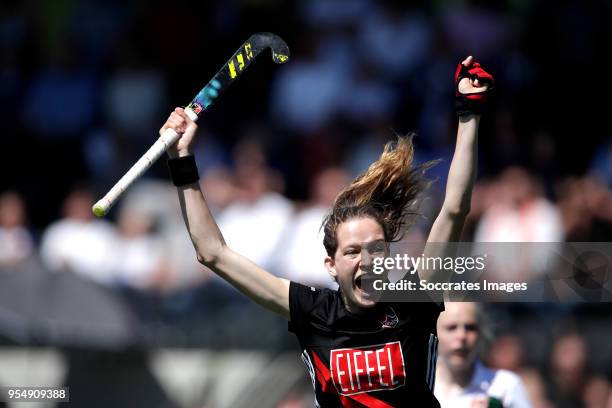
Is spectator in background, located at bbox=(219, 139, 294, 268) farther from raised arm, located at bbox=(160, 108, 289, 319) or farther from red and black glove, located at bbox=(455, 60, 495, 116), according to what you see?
red and black glove, located at bbox=(455, 60, 495, 116)

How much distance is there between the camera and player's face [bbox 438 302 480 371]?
20.7ft

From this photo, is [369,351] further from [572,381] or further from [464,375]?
[572,381]

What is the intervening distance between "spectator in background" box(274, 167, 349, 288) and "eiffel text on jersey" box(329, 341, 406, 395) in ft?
13.4

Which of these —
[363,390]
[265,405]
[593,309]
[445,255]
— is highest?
[445,255]

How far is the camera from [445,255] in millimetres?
5043

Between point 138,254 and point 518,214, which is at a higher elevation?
point 518,214

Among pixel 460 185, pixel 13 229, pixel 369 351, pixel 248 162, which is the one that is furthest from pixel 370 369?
pixel 13 229

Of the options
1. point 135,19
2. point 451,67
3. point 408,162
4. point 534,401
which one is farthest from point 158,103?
point 408,162

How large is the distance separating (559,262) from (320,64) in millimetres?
4708

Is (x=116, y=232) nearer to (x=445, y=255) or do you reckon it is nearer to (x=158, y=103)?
(x=158, y=103)

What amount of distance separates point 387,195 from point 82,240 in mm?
5990

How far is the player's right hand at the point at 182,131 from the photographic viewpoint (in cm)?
521

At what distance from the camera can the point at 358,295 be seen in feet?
16.7

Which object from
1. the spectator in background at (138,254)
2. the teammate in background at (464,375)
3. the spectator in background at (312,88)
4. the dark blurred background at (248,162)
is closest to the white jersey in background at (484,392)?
the teammate in background at (464,375)
